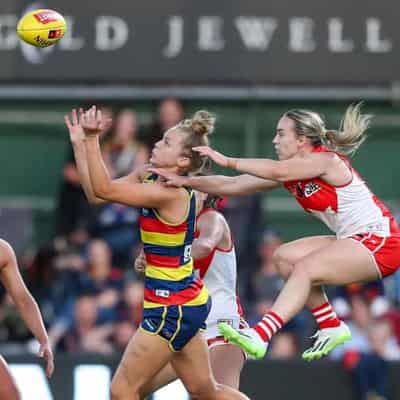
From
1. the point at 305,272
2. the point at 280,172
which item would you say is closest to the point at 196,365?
the point at 305,272

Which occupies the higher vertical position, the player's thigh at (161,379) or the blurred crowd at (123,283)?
the player's thigh at (161,379)

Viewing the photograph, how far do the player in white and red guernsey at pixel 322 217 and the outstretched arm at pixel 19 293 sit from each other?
1136mm

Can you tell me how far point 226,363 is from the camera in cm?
1009

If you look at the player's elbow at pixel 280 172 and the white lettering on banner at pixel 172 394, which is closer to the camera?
the player's elbow at pixel 280 172

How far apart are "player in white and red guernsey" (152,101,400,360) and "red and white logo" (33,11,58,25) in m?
1.52

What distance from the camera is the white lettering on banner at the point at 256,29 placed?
1434cm

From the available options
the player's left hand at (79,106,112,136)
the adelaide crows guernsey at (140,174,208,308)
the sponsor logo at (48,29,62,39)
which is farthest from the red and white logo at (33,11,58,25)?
the adelaide crows guernsey at (140,174,208,308)

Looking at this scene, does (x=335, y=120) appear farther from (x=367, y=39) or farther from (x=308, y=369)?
(x=308, y=369)

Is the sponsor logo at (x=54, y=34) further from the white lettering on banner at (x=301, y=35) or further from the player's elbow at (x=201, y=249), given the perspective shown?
the white lettering on banner at (x=301, y=35)

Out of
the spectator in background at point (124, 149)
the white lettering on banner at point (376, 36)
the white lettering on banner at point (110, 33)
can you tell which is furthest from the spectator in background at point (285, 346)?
the white lettering on banner at point (110, 33)

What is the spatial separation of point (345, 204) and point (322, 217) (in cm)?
27

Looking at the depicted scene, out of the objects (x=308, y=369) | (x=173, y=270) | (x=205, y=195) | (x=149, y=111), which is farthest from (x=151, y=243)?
(x=149, y=111)

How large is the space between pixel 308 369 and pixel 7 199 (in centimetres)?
461

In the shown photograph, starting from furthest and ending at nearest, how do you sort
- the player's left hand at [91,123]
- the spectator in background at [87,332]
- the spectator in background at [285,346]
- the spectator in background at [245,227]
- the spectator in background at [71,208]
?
the spectator in background at [71,208] < the spectator in background at [245,227] < the spectator in background at [87,332] < the spectator in background at [285,346] < the player's left hand at [91,123]
